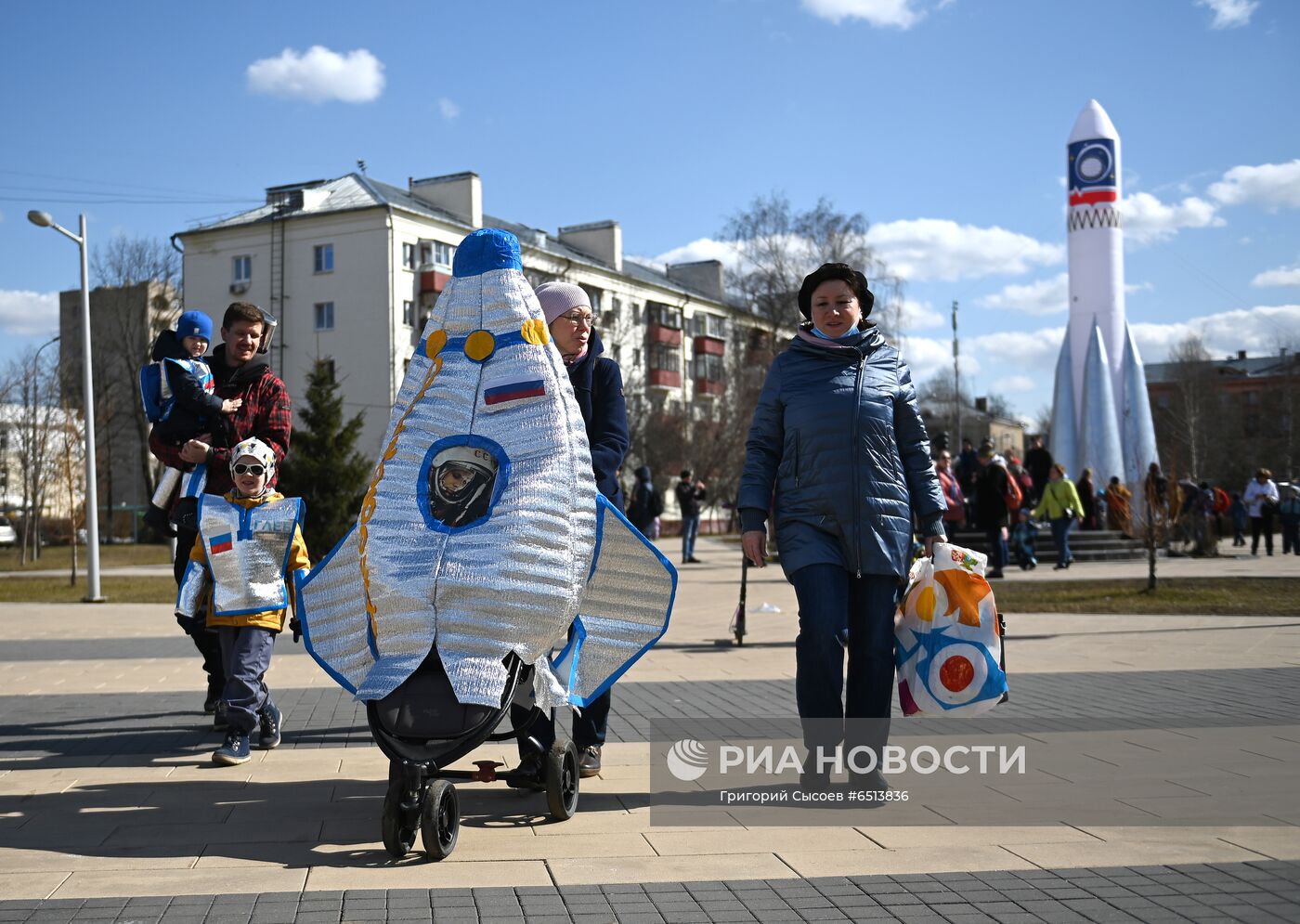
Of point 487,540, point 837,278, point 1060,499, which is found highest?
point 837,278

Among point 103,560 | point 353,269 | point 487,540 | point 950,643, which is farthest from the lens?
point 353,269

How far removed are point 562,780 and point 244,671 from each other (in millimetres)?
2041

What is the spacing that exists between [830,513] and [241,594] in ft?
9.51

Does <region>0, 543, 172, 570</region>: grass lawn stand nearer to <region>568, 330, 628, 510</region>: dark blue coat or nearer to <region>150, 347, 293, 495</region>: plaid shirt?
<region>150, 347, 293, 495</region>: plaid shirt

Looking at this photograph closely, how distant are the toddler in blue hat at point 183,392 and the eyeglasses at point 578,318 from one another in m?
2.26

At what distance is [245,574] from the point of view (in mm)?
5840

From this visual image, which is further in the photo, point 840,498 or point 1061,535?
point 1061,535

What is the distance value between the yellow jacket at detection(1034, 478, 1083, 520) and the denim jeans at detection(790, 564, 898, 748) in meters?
17.3

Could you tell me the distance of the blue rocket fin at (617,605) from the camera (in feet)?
14.7

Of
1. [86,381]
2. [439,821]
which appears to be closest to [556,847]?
[439,821]

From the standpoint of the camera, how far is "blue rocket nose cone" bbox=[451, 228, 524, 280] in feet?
14.8

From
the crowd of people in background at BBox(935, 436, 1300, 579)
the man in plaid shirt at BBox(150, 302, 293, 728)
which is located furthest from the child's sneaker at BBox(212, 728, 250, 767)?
the crowd of people in background at BBox(935, 436, 1300, 579)

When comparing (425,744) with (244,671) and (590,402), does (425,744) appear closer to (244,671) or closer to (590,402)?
(590,402)

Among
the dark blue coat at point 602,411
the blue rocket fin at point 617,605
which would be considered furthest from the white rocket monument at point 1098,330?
the blue rocket fin at point 617,605
